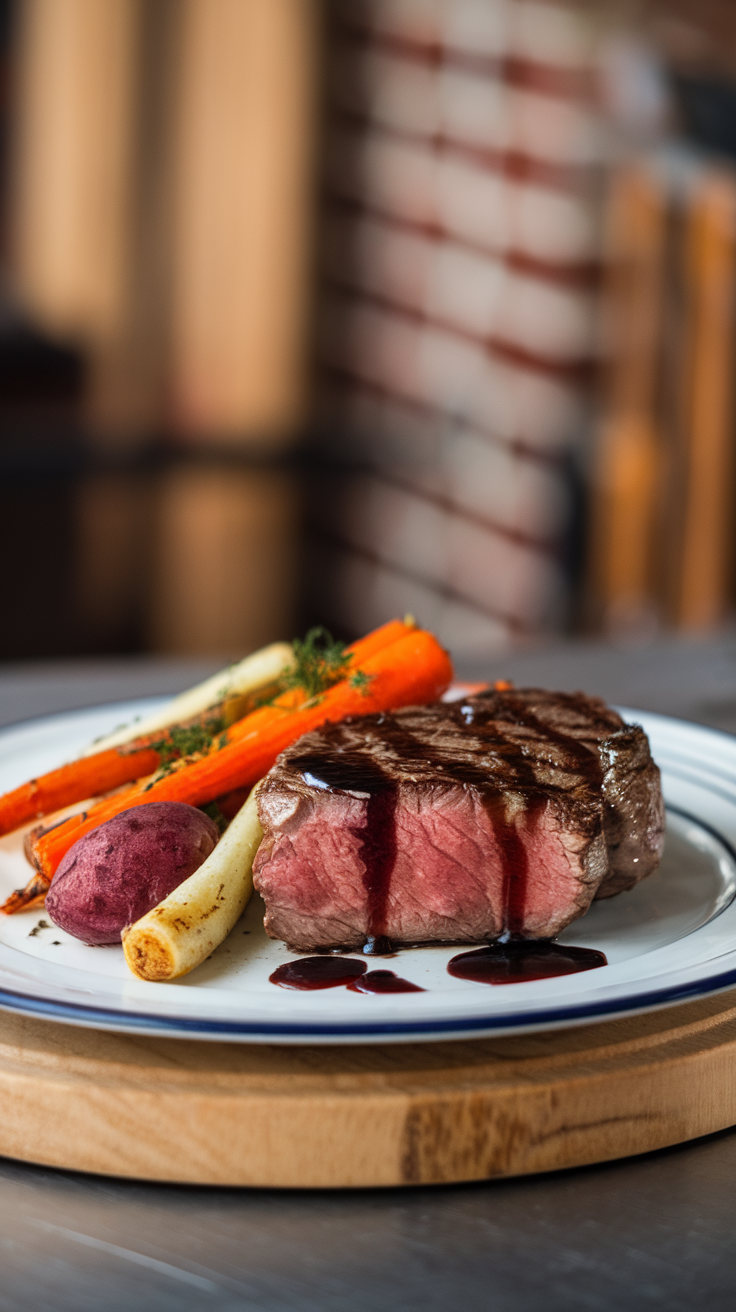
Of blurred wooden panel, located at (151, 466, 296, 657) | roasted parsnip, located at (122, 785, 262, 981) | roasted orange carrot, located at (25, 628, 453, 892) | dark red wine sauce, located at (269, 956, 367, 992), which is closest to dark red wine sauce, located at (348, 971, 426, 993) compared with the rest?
dark red wine sauce, located at (269, 956, 367, 992)

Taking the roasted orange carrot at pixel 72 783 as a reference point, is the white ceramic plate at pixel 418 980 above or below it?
above

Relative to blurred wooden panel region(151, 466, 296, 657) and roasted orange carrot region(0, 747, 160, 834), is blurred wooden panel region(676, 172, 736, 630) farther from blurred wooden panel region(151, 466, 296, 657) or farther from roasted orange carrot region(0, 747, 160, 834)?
blurred wooden panel region(151, 466, 296, 657)

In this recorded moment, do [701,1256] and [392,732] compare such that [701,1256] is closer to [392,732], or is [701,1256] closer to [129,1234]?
[129,1234]

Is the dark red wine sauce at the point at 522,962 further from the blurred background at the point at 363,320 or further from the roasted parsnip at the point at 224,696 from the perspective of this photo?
the blurred background at the point at 363,320

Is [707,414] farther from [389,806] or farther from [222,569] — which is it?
[222,569]

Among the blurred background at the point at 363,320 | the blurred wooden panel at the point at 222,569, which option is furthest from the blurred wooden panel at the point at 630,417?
the blurred wooden panel at the point at 222,569

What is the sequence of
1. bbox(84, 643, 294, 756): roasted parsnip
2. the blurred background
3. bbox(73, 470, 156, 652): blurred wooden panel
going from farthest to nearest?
1. bbox(73, 470, 156, 652): blurred wooden panel
2. the blurred background
3. bbox(84, 643, 294, 756): roasted parsnip
